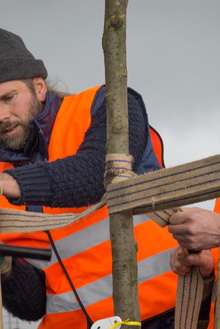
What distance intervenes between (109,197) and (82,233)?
46.2 inches

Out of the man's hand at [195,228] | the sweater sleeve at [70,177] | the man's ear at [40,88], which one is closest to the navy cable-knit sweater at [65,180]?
the sweater sleeve at [70,177]

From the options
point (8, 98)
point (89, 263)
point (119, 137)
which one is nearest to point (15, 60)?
point (8, 98)

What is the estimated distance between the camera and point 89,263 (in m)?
2.73

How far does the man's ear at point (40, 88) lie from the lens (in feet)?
11.1

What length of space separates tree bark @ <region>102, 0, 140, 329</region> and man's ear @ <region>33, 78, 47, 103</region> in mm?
Answer: 1750

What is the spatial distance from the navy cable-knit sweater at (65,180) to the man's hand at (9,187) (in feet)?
0.05

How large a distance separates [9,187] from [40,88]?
161 centimetres

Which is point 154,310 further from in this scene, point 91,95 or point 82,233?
point 91,95

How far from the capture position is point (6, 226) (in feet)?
6.00

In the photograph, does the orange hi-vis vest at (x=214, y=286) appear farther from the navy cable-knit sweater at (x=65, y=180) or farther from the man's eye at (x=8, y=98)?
the man's eye at (x=8, y=98)

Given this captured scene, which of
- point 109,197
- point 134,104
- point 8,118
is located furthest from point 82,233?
point 109,197

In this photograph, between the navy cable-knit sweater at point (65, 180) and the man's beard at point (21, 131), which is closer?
the navy cable-knit sweater at point (65, 180)

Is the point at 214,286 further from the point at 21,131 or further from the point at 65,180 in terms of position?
the point at 21,131

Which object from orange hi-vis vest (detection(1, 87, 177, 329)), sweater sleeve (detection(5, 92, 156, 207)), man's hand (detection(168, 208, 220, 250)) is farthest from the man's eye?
man's hand (detection(168, 208, 220, 250))
